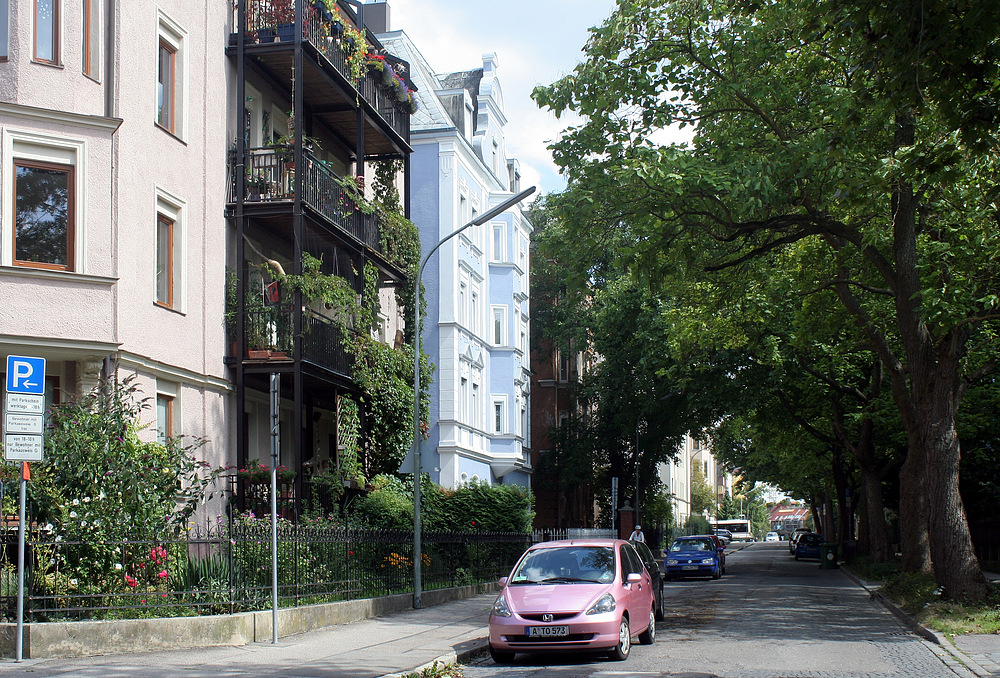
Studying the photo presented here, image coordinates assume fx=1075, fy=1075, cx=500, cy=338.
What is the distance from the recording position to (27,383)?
1195 cm

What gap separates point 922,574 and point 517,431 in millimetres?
19799

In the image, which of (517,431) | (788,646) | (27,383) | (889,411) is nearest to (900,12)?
(788,646)

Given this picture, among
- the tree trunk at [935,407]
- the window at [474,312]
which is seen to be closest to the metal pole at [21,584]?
the tree trunk at [935,407]

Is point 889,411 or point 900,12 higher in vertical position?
point 900,12

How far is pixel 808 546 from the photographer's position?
59.2 m

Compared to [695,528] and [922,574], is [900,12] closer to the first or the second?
[922,574]

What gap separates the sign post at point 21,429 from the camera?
38.0 ft

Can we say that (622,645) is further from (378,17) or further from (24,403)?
(378,17)

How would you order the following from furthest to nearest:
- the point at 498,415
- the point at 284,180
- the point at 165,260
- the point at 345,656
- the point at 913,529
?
the point at 498,415, the point at 913,529, the point at 284,180, the point at 165,260, the point at 345,656

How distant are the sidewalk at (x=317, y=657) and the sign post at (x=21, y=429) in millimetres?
742

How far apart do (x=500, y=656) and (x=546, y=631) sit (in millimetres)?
902

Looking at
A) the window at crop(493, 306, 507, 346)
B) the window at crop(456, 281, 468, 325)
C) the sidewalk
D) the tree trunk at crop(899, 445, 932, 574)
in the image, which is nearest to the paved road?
the sidewalk

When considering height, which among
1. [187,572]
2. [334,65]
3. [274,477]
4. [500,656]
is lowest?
[500,656]

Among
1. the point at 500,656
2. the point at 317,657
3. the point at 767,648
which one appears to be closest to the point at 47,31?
the point at 317,657
